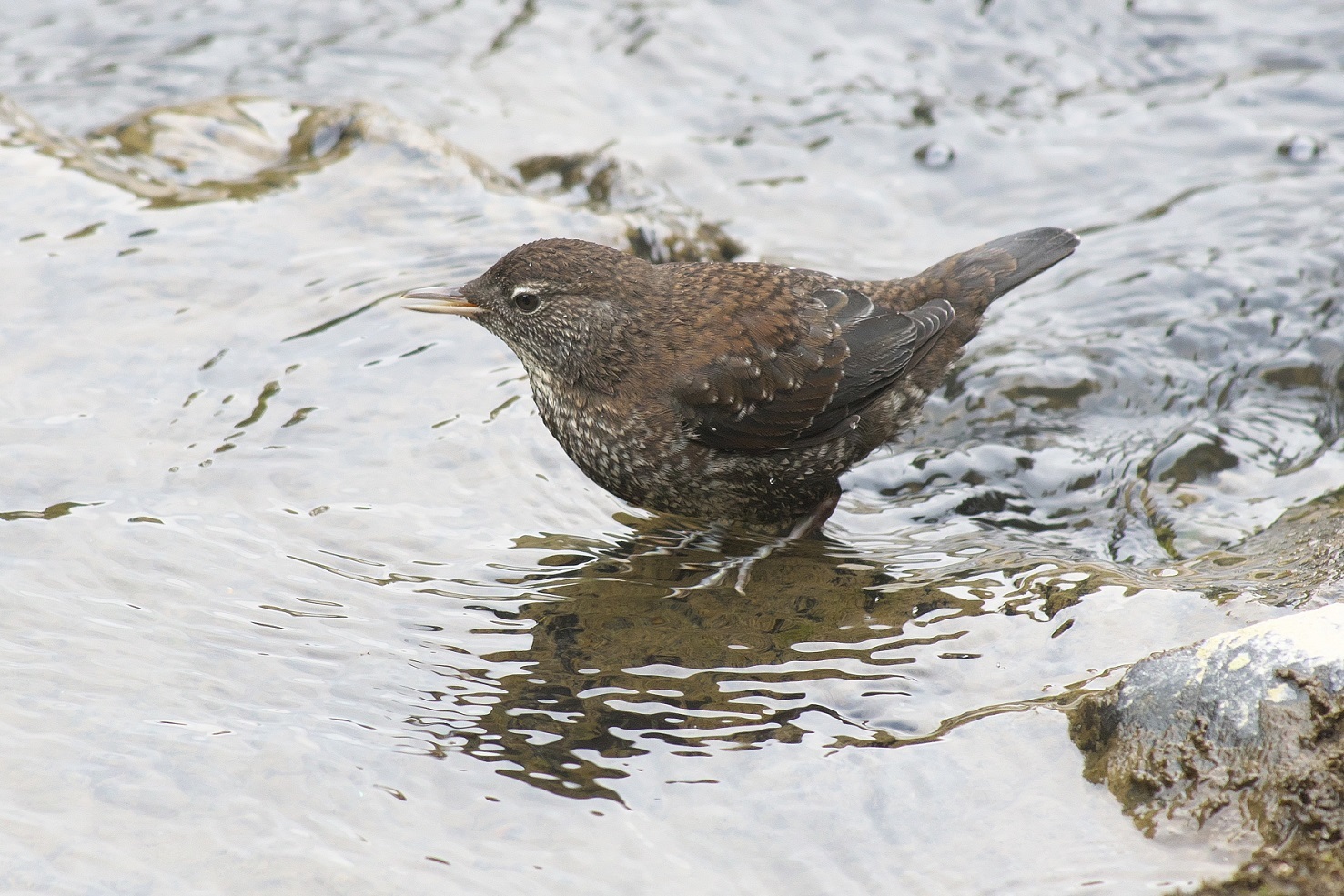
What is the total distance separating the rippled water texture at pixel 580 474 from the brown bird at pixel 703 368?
0.23 m

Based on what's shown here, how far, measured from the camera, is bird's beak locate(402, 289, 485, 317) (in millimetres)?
4637

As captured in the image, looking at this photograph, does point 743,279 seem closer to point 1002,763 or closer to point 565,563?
point 565,563

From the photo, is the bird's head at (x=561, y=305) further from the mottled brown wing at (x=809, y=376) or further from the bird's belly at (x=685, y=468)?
the mottled brown wing at (x=809, y=376)

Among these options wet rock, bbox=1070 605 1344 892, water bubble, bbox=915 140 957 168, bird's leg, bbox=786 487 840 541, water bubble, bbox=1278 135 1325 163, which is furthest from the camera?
water bubble, bbox=915 140 957 168

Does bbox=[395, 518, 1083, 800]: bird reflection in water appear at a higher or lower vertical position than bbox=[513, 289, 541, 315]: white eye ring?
lower

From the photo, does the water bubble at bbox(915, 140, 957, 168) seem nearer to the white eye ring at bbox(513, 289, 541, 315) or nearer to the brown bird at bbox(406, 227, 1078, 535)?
the brown bird at bbox(406, 227, 1078, 535)

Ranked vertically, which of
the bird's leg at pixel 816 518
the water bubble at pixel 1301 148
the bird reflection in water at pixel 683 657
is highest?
the water bubble at pixel 1301 148

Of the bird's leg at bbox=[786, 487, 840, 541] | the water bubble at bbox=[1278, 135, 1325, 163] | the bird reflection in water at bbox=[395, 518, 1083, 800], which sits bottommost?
the bird's leg at bbox=[786, 487, 840, 541]

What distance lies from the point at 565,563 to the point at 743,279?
49.5 inches

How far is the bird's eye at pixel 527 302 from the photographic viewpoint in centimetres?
468

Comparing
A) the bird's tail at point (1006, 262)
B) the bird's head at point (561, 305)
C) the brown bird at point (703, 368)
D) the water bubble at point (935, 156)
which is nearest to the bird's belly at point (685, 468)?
the brown bird at point (703, 368)

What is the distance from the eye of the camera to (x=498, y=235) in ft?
19.5

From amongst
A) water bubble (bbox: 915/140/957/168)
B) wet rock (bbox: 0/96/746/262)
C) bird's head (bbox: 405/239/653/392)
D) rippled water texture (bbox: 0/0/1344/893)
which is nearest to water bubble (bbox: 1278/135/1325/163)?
rippled water texture (bbox: 0/0/1344/893)

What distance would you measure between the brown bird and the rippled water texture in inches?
9.2
